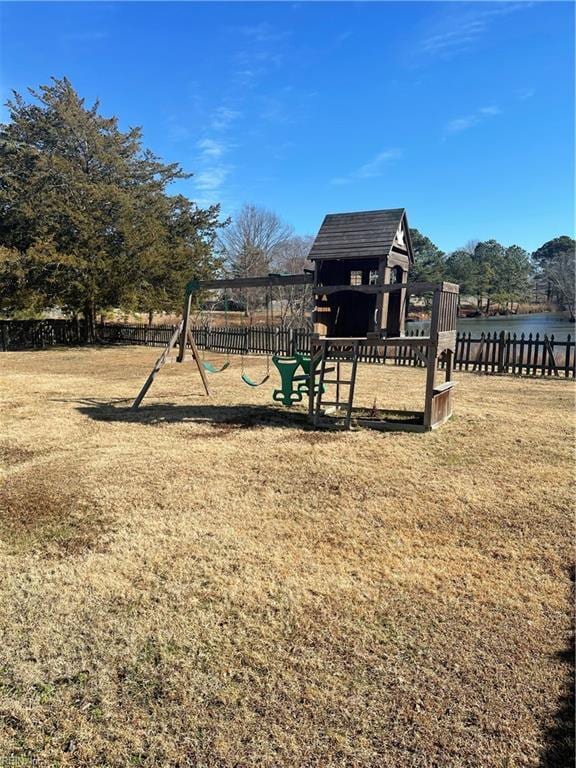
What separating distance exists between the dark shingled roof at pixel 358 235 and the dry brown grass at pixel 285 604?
3.20m

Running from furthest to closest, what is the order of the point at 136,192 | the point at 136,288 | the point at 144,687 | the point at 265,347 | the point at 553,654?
the point at 136,192, the point at 136,288, the point at 265,347, the point at 553,654, the point at 144,687

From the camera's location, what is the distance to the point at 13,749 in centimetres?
205

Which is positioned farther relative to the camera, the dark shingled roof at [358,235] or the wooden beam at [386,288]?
the dark shingled roof at [358,235]

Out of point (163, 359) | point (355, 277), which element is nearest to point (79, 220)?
point (163, 359)

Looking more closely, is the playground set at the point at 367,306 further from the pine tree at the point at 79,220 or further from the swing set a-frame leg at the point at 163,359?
the pine tree at the point at 79,220

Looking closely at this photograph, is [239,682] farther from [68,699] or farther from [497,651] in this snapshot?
[497,651]

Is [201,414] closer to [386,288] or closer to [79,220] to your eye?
[386,288]

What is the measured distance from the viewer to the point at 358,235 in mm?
7922

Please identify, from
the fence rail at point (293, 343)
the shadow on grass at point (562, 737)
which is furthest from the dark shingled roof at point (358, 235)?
the shadow on grass at point (562, 737)

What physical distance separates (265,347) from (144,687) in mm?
A: 18205

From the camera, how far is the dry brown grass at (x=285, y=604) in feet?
6.98

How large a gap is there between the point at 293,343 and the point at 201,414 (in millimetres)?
9588

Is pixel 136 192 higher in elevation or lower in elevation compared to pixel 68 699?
higher

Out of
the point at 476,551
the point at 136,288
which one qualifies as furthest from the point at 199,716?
the point at 136,288
